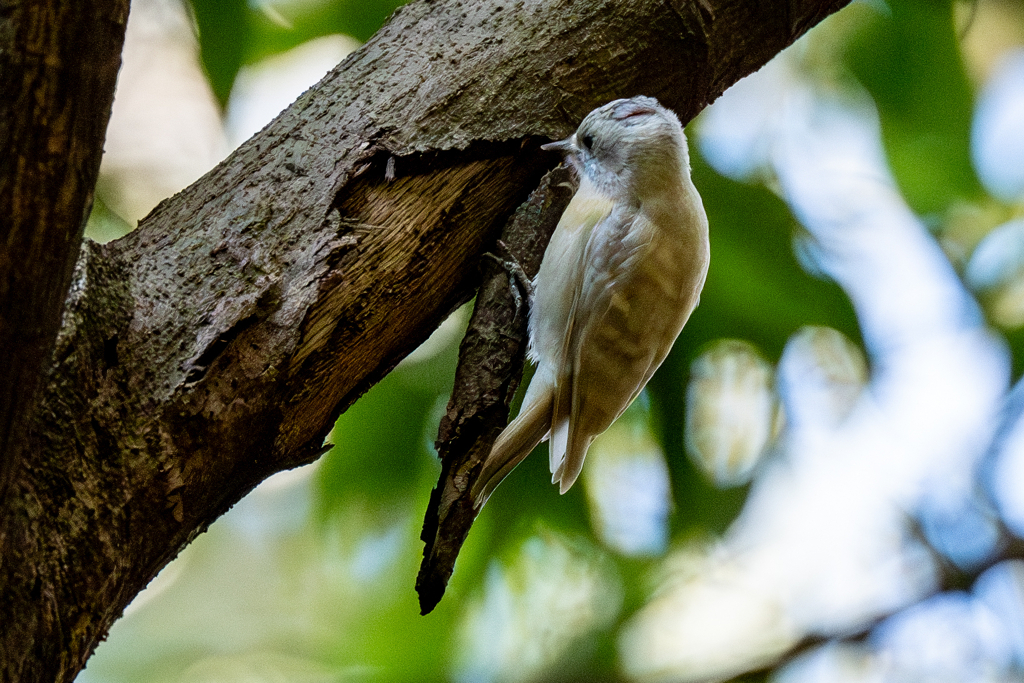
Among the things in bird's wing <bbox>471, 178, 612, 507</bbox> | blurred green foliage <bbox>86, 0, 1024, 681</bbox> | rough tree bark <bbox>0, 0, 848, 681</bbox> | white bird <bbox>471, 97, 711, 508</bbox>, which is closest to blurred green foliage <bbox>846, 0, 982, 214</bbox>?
→ blurred green foliage <bbox>86, 0, 1024, 681</bbox>

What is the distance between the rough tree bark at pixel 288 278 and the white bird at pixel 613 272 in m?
0.11

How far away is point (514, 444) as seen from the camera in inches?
61.7

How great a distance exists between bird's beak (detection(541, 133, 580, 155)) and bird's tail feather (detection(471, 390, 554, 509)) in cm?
50

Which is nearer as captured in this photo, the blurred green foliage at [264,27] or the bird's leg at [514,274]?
the bird's leg at [514,274]

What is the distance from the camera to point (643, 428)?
273cm

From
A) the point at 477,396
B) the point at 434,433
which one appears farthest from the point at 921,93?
the point at 477,396

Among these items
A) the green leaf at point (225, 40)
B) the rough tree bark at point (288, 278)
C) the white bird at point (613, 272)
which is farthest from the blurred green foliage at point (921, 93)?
the green leaf at point (225, 40)

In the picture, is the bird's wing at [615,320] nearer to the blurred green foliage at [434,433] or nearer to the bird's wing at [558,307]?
the bird's wing at [558,307]

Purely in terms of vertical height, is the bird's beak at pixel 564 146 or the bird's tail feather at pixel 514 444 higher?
the bird's beak at pixel 564 146

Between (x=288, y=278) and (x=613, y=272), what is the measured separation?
682mm

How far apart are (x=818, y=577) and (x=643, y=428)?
0.80m

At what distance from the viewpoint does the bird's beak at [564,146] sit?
1.61m

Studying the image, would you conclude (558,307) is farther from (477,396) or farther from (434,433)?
(434,433)

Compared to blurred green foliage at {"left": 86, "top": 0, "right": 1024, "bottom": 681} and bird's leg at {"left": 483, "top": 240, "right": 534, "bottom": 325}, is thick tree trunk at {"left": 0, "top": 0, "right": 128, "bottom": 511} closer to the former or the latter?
bird's leg at {"left": 483, "top": 240, "right": 534, "bottom": 325}
